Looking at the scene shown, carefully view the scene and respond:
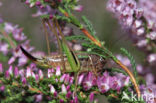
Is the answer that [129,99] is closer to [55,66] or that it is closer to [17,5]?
[55,66]

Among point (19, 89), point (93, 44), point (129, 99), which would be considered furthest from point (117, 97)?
point (19, 89)

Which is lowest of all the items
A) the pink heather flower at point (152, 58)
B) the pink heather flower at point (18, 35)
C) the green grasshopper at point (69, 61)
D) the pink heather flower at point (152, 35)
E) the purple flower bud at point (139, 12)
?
the green grasshopper at point (69, 61)

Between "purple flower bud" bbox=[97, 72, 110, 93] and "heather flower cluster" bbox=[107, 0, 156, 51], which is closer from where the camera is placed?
"purple flower bud" bbox=[97, 72, 110, 93]

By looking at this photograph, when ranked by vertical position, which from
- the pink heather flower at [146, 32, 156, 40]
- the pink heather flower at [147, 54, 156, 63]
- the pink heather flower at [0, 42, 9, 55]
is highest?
the pink heather flower at [146, 32, 156, 40]

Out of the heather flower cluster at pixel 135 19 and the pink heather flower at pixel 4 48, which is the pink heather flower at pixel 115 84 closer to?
the heather flower cluster at pixel 135 19

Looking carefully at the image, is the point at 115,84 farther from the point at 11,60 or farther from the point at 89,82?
the point at 11,60

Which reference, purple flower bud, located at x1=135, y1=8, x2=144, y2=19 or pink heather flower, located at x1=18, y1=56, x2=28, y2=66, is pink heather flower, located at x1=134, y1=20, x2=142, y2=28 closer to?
purple flower bud, located at x1=135, y1=8, x2=144, y2=19

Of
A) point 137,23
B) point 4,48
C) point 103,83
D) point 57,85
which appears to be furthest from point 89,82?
point 4,48

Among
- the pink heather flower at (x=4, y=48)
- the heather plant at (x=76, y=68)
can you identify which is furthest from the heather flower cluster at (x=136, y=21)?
the pink heather flower at (x=4, y=48)

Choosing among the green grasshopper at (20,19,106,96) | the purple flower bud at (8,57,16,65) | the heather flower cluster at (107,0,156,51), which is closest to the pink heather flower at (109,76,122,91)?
the green grasshopper at (20,19,106,96)
